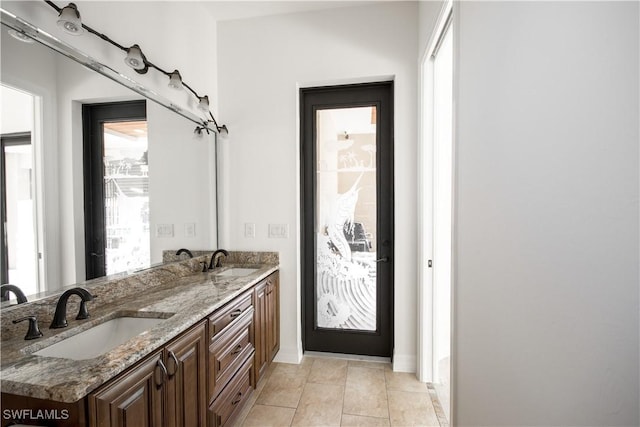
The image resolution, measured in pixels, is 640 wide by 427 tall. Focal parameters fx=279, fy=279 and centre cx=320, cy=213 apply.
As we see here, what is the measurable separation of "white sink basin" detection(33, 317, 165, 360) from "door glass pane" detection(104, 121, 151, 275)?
0.36 metres

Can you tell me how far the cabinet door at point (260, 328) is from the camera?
77.4 inches

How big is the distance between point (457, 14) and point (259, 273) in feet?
6.14

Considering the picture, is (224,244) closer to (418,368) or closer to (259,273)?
(259,273)

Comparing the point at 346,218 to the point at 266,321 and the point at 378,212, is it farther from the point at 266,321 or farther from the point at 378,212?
the point at 266,321

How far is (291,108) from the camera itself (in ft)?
7.79

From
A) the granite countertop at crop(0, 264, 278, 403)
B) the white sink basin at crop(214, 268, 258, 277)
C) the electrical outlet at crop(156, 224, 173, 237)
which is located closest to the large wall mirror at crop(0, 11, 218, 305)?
the electrical outlet at crop(156, 224, 173, 237)

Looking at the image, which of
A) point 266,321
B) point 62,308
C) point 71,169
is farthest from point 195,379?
point 71,169

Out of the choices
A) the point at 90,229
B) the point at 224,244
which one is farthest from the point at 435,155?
the point at 90,229

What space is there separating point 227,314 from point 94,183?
0.97 metres

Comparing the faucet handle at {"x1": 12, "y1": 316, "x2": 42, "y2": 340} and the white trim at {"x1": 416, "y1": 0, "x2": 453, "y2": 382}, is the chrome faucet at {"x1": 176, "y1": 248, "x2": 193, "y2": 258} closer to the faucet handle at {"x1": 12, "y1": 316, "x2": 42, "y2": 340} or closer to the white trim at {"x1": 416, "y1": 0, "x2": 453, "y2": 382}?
the faucet handle at {"x1": 12, "y1": 316, "x2": 42, "y2": 340}

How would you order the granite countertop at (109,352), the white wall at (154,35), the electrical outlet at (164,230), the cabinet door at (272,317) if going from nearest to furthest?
the granite countertop at (109,352), the white wall at (154,35), the electrical outlet at (164,230), the cabinet door at (272,317)

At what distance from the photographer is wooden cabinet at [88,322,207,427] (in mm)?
855

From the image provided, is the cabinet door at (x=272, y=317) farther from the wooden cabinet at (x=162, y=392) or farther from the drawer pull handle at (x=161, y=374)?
the drawer pull handle at (x=161, y=374)

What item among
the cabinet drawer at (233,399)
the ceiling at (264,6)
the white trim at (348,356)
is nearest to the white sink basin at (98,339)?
the cabinet drawer at (233,399)
